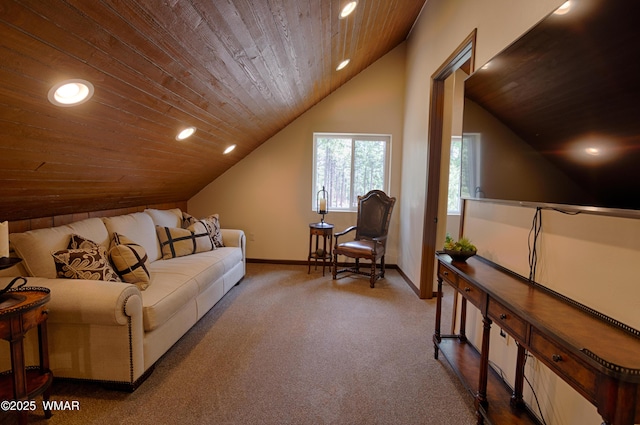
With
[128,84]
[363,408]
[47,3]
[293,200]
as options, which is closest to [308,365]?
[363,408]

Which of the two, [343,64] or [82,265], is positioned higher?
[343,64]

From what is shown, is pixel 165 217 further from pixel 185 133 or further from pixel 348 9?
pixel 348 9

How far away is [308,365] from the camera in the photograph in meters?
2.11

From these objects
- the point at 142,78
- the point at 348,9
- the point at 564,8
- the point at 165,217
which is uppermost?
the point at 348,9

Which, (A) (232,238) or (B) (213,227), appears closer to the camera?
(B) (213,227)

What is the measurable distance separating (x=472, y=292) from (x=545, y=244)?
427 mm

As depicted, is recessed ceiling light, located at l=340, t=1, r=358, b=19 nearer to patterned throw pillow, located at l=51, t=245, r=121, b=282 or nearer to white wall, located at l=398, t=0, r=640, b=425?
white wall, located at l=398, t=0, r=640, b=425

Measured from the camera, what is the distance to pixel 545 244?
4.96 feet

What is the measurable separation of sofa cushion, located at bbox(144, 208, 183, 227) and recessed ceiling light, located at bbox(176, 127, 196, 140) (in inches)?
48.0

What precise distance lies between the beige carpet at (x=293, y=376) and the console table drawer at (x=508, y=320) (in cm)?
68

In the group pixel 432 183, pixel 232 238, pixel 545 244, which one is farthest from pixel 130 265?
pixel 432 183

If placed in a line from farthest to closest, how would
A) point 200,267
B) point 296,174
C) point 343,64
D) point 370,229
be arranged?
1. point 296,174
2. point 370,229
3. point 343,64
4. point 200,267

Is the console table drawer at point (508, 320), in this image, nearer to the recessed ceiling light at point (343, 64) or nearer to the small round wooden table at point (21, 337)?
the small round wooden table at point (21, 337)

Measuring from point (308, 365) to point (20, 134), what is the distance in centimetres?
205
